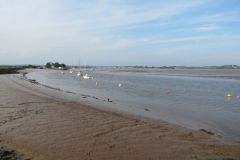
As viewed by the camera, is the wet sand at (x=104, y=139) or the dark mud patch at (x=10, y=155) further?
the wet sand at (x=104, y=139)

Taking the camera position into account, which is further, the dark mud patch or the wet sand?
the wet sand

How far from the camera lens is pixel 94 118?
50.1 ft

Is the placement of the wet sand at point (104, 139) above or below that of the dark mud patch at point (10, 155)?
below

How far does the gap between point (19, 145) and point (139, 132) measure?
448 cm

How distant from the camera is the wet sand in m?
→ 9.09

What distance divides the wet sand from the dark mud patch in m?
0.27

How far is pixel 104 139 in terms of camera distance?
10.8 m

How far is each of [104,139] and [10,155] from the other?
3.44 m

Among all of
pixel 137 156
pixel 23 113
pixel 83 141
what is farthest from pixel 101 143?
pixel 23 113

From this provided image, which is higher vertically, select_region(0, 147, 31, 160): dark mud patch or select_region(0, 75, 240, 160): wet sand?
select_region(0, 147, 31, 160): dark mud patch

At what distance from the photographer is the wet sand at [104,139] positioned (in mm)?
9086

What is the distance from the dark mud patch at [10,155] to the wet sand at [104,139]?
0.27 meters

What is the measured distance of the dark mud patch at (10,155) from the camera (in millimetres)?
7932

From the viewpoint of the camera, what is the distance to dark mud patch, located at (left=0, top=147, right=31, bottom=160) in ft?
26.0
